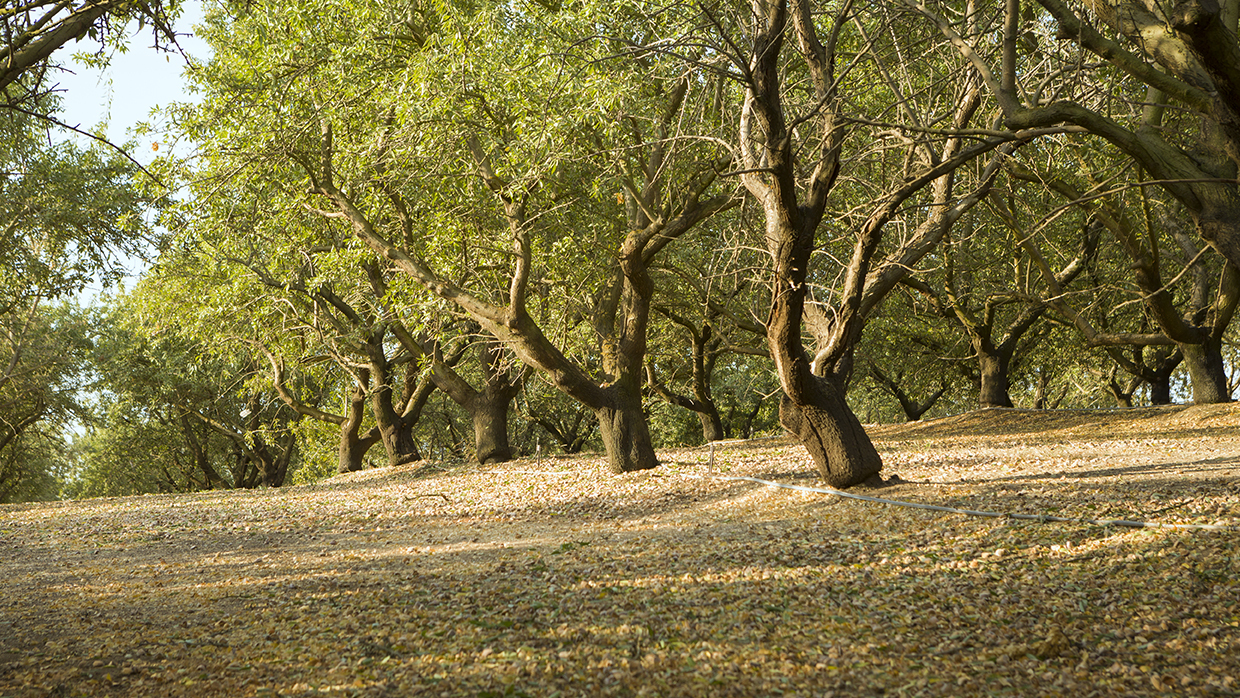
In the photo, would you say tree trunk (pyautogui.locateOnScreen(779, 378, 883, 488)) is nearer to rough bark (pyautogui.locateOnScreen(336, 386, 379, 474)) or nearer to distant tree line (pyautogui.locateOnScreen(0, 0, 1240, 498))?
distant tree line (pyautogui.locateOnScreen(0, 0, 1240, 498))

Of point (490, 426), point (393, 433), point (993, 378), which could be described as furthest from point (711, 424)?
point (393, 433)

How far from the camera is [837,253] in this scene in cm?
1500

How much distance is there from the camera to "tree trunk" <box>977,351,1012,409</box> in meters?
19.2

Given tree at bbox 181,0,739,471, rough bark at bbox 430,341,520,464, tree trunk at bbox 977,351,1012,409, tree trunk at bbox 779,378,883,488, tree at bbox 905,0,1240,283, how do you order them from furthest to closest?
tree trunk at bbox 977,351,1012,409 → rough bark at bbox 430,341,520,464 → tree at bbox 181,0,739,471 → tree trunk at bbox 779,378,883,488 → tree at bbox 905,0,1240,283

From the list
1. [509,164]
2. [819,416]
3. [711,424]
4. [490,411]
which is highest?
[509,164]

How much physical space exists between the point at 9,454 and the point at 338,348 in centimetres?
1646

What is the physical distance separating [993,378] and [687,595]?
15892 millimetres

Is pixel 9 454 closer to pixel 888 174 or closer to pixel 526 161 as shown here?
pixel 526 161

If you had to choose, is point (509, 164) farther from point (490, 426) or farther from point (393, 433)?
point (393, 433)

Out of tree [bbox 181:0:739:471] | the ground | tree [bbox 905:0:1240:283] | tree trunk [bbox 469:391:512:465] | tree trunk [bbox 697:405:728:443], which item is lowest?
the ground

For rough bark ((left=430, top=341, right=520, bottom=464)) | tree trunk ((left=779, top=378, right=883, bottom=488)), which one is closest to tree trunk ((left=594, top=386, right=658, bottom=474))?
tree trunk ((left=779, top=378, right=883, bottom=488))

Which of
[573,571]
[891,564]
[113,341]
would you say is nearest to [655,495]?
[573,571]

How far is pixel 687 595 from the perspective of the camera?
6004 millimetres

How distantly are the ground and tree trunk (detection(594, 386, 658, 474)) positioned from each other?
1.45 meters
